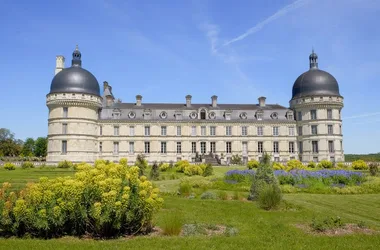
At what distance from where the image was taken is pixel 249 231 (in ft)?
28.1

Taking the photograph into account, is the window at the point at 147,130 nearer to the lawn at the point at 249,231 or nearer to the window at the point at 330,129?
the window at the point at 330,129

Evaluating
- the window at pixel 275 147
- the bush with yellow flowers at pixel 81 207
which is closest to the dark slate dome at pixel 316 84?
the window at pixel 275 147

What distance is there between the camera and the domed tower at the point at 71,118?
43.0 meters

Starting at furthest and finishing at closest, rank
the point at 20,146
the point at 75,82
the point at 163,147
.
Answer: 1. the point at 20,146
2. the point at 163,147
3. the point at 75,82

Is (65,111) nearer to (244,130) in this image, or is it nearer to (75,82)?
(75,82)

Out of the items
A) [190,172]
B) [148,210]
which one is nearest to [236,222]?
[148,210]

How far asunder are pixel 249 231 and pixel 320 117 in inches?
1629

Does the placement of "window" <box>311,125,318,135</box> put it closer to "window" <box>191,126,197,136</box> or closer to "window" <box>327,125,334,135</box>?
"window" <box>327,125,334,135</box>

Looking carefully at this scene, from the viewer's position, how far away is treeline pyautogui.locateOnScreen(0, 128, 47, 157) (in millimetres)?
78875

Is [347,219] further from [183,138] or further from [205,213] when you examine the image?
[183,138]

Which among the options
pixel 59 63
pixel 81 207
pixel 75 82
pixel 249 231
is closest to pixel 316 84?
pixel 75 82

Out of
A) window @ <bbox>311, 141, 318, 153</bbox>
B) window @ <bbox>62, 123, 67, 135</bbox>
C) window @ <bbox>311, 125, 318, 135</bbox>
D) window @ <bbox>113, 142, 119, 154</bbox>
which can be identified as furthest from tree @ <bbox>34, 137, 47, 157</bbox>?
window @ <bbox>311, 125, 318, 135</bbox>

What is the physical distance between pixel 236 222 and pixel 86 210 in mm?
4372

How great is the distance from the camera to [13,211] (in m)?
7.58
